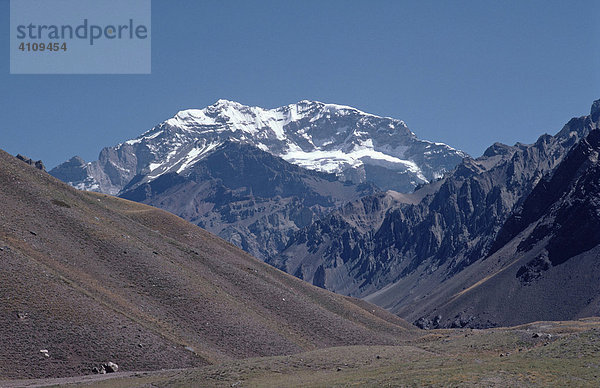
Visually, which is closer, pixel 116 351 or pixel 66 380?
pixel 66 380

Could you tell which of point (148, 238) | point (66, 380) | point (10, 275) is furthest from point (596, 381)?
point (148, 238)

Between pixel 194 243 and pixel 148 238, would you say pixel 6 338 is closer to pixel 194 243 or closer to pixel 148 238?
pixel 148 238

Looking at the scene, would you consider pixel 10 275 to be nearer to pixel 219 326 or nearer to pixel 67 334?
pixel 67 334

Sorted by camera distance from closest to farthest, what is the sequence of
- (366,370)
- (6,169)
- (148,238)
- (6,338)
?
(366,370)
(6,338)
(6,169)
(148,238)

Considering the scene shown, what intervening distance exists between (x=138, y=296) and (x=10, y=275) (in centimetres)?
2261

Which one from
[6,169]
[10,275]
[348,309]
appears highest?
[6,169]

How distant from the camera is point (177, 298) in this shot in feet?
381

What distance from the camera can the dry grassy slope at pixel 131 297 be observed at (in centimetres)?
8894

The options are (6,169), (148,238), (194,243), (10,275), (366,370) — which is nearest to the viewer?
(366,370)

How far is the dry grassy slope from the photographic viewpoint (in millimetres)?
88938

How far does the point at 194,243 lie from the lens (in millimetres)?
156875

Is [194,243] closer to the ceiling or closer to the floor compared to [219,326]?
closer to the ceiling

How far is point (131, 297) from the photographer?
11125 cm

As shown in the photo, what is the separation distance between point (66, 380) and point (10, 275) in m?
22.2
